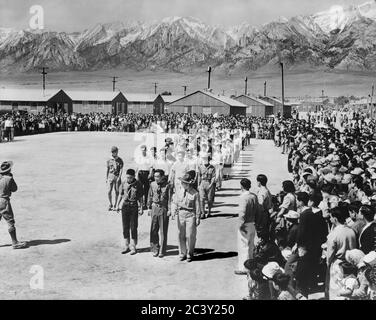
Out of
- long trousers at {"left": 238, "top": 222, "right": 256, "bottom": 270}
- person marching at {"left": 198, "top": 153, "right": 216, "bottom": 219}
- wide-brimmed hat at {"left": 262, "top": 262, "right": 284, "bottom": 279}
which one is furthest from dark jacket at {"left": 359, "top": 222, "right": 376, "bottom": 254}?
person marching at {"left": 198, "top": 153, "right": 216, "bottom": 219}

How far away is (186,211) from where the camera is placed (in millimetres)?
9000

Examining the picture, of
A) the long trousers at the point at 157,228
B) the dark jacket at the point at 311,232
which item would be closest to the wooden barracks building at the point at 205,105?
the long trousers at the point at 157,228

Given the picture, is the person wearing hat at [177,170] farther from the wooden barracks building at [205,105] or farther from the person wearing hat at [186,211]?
the wooden barracks building at [205,105]

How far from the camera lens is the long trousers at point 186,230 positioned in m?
9.02

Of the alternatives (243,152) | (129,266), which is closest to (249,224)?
(129,266)

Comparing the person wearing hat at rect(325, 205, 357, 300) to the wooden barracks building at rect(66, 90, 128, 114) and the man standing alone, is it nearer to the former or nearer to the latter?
the man standing alone

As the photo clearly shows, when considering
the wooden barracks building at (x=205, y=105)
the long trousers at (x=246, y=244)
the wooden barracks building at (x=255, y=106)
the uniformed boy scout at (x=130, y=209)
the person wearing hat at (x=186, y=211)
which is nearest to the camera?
the long trousers at (x=246, y=244)

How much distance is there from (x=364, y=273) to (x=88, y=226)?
24.0 ft

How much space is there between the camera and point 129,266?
28.9 feet

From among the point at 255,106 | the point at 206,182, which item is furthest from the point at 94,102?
the point at 206,182

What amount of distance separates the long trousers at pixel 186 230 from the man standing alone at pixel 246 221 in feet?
3.03

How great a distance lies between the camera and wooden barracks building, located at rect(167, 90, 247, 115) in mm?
68000

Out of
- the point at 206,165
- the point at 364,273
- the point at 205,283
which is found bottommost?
the point at 205,283

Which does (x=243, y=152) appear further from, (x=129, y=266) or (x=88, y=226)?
(x=129, y=266)
